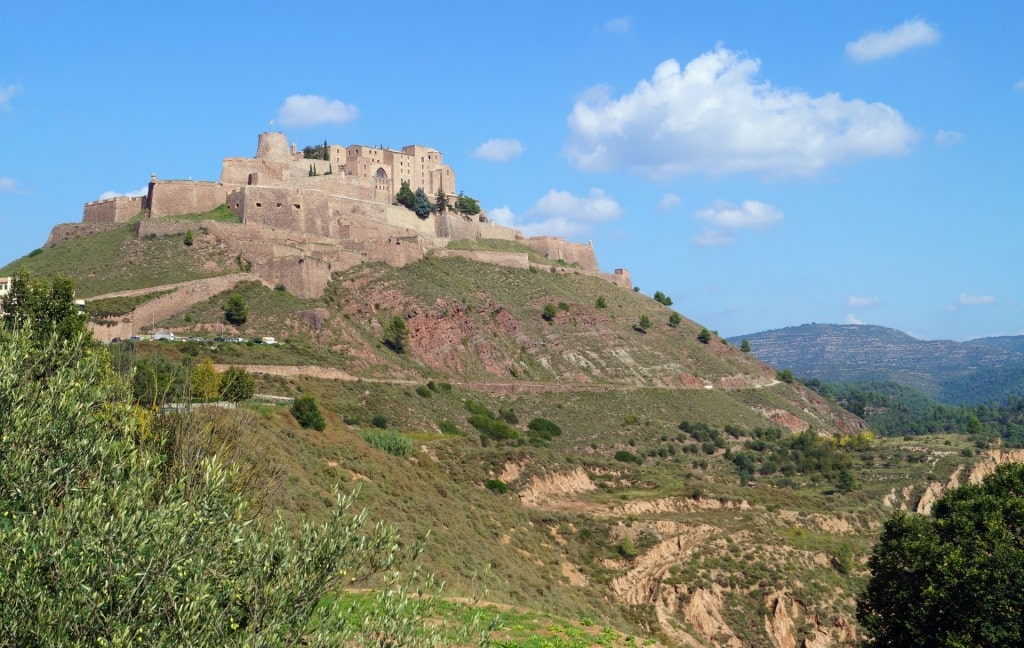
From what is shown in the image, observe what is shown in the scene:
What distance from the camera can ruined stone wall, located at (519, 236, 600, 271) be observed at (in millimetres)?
87375

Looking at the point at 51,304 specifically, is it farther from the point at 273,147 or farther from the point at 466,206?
the point at 466,206

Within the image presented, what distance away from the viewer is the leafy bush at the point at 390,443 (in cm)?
3594

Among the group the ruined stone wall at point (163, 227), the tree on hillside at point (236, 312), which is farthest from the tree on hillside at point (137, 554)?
the ruined stone wall at point (163, 227)

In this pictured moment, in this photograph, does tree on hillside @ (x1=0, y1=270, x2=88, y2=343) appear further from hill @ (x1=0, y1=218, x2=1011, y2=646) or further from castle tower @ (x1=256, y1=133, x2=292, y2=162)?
castle tower @ (x1=256, y1=133, x2=292, y2=162)

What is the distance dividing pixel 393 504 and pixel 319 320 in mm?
29150

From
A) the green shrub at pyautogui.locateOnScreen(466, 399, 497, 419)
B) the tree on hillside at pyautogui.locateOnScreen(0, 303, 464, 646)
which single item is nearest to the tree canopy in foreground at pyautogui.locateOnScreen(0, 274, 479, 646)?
the tree on hillside at pyautogui.locateOnScreen(0, 303, 464, 646)

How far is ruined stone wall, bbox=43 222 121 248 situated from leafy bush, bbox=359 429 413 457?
116 ft

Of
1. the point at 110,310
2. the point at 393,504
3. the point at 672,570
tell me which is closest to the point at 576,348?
the point at 110,310

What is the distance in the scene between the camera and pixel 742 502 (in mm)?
44812

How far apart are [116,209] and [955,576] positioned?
185ft

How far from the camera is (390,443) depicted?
3625 centimetres

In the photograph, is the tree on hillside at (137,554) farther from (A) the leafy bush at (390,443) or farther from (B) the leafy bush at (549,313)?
(B) the leafy bush at (549,313)

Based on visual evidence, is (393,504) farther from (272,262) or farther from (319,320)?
(272,262)

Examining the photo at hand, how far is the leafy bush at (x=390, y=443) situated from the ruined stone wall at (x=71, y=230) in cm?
3527
